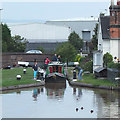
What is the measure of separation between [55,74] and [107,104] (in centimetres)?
1284

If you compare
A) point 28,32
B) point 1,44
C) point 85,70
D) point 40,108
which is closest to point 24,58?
point 1,44

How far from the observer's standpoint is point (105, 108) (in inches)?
1024

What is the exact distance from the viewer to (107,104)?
27.7 m

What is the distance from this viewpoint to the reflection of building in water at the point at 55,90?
104 ft

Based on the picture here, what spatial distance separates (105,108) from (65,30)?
7613 cm

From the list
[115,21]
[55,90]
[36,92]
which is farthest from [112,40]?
[36,92]

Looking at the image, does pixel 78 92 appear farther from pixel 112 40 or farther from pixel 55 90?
pixel 112 40

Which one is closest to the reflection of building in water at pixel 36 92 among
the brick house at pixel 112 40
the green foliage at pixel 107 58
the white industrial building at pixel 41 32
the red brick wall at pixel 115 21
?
the green foliage at pixel 107 58

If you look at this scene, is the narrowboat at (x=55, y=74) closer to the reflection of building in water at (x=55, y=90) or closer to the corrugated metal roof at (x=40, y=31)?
the reflection of building in water at (x=55, y=90)

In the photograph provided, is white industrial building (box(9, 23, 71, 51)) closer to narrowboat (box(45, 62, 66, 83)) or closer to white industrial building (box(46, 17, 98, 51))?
white industrial building (box(46, 17, 98, 51))

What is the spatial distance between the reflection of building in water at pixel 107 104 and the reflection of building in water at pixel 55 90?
271 cm

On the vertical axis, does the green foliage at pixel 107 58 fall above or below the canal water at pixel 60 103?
above

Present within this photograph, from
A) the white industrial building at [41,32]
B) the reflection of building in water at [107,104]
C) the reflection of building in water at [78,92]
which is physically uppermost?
the white industrial building at [41,32]

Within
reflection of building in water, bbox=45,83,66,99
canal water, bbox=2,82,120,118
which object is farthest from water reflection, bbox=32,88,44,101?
reflection of building in water, bbox=45,83,66,99
